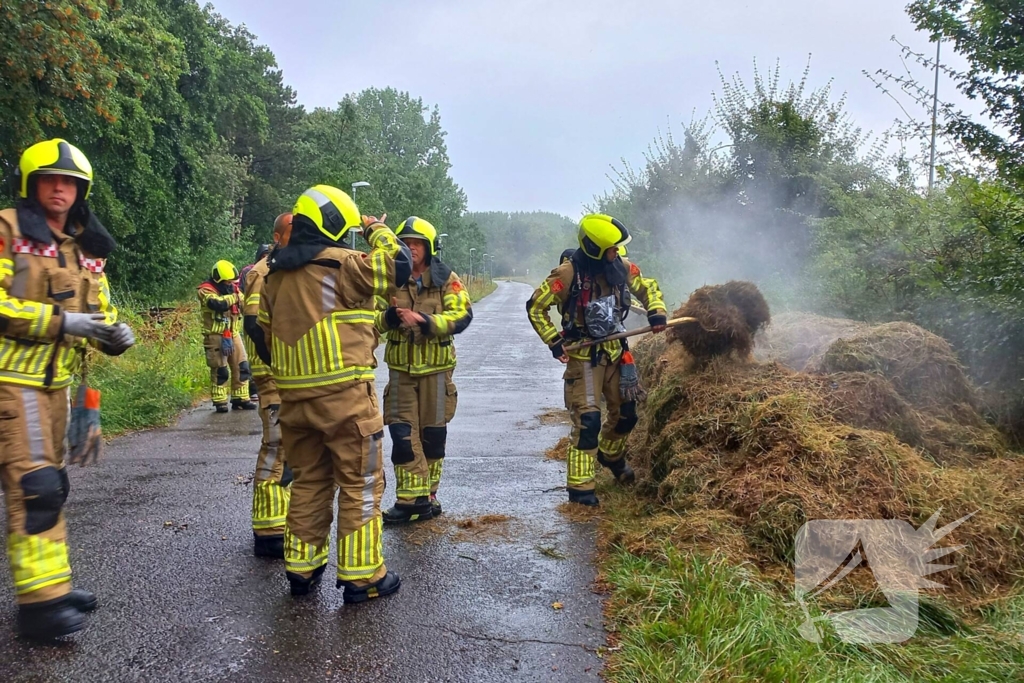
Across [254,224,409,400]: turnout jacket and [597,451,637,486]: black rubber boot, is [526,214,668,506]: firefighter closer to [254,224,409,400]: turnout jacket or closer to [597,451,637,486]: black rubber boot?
[597,451,637,486]: black rubber boot

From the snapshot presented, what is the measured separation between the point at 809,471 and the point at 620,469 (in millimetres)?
1833

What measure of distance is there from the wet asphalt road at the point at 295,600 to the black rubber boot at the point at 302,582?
0.20 feet

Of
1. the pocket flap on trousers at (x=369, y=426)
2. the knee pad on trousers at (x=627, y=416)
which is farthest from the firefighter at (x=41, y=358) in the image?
the knee pad on trousers at (x=627, y=416)

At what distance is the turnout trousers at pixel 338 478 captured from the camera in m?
3.74

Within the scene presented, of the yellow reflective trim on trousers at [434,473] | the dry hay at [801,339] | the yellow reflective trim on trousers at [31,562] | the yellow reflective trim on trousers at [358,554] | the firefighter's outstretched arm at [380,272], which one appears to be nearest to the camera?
the yellow reflective trim on trousers at [31,562]

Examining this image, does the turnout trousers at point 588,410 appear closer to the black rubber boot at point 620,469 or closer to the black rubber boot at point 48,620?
the black rubber boot at point 620,469

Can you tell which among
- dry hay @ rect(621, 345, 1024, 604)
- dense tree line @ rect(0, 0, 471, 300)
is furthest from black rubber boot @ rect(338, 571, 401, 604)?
dense tree line @ rect(0, 0, 471, 300)

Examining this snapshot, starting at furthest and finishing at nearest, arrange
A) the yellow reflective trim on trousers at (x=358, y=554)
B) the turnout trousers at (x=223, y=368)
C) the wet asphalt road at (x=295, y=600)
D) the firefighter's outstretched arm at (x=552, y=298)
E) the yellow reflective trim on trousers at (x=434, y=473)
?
the turnout trousers at (x=223, y=368) → the firefighter's outstretched arm at (x=552, y=298) → the yellow reflective trim on trousers at (x=434, y=473) → the yellow reflective trim on trousers at (x=358, y=554) → the wet asphalt road at (x=295, y=600)

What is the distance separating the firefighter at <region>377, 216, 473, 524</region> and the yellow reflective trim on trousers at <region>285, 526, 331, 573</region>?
122 centimetres

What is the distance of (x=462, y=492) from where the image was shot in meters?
6.00

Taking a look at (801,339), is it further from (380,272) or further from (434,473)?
(380,272)

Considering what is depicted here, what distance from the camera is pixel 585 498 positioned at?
5508mm

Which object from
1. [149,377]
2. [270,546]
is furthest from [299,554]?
[149,377]

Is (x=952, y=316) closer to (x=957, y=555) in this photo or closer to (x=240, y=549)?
(x=957, y=555)
